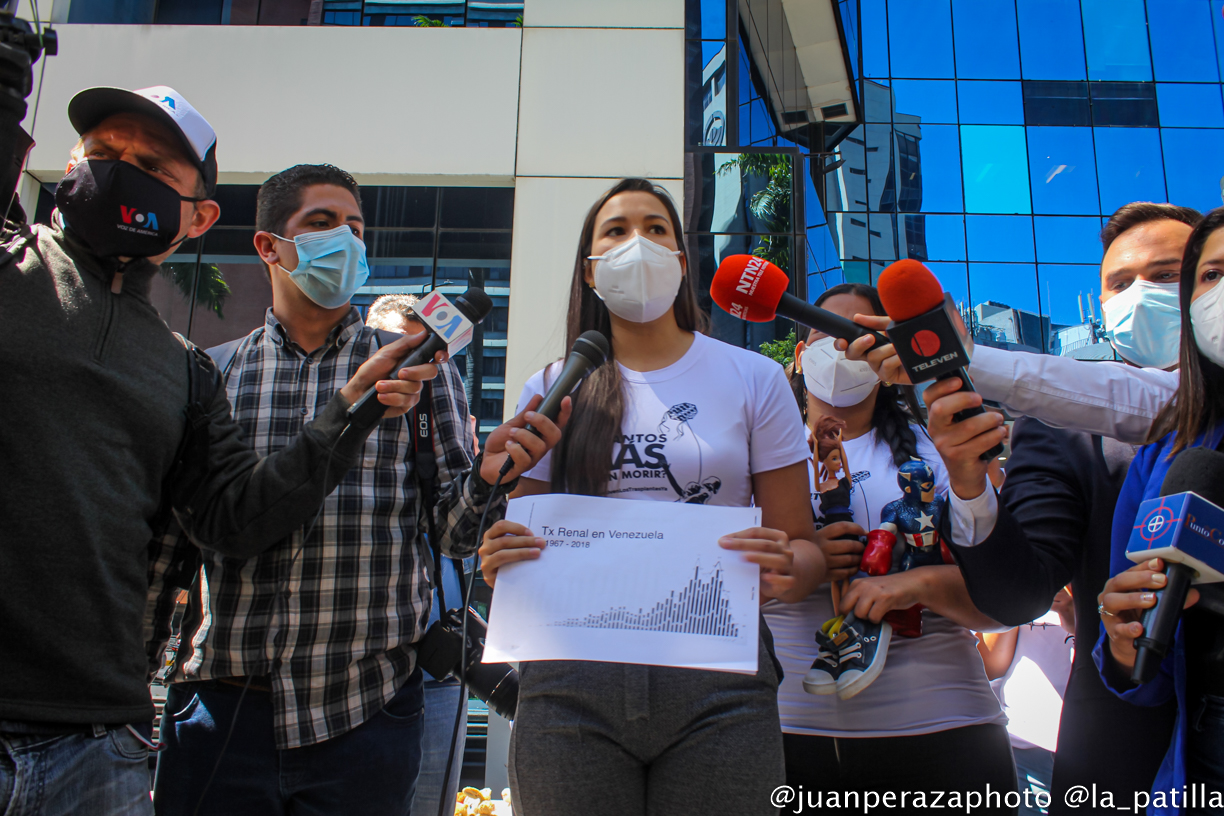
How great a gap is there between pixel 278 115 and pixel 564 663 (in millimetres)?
7127

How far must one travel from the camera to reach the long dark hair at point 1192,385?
5.88 ft

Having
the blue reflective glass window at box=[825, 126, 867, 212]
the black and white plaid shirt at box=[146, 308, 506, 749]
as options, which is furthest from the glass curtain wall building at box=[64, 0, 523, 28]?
the blue reflective glass window at box=[825, 126, 867, 212]

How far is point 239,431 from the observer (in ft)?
6.81

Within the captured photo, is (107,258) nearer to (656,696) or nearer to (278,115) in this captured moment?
(656,696)

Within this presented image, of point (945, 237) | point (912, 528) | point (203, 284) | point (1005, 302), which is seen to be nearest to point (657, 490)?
point (912, 528)

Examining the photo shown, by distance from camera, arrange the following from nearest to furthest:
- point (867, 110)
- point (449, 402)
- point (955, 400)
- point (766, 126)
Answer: point (955, 400) → point (449, 402) → point (766, 126) → point (867, 110)

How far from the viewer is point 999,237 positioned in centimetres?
1814

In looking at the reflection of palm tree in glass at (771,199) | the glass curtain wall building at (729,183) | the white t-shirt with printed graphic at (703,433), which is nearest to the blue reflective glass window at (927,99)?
the glass curtain wall building at (729,183)

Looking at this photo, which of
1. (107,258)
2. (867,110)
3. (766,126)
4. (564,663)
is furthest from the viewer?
(867,110)

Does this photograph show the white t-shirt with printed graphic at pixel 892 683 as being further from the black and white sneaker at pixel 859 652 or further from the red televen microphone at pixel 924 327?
the red televen microphone at pixel 924 327

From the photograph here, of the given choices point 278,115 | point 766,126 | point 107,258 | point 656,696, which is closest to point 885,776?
point 656,696

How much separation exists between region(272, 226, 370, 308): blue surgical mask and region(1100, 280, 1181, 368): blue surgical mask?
8.37ft

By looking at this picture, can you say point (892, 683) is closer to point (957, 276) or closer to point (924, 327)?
point (924, 327)

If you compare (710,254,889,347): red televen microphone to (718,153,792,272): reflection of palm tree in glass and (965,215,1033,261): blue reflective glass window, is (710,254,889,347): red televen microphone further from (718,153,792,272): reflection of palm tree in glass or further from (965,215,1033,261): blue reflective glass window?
(965,215,1033,261): blue reflective glass window
